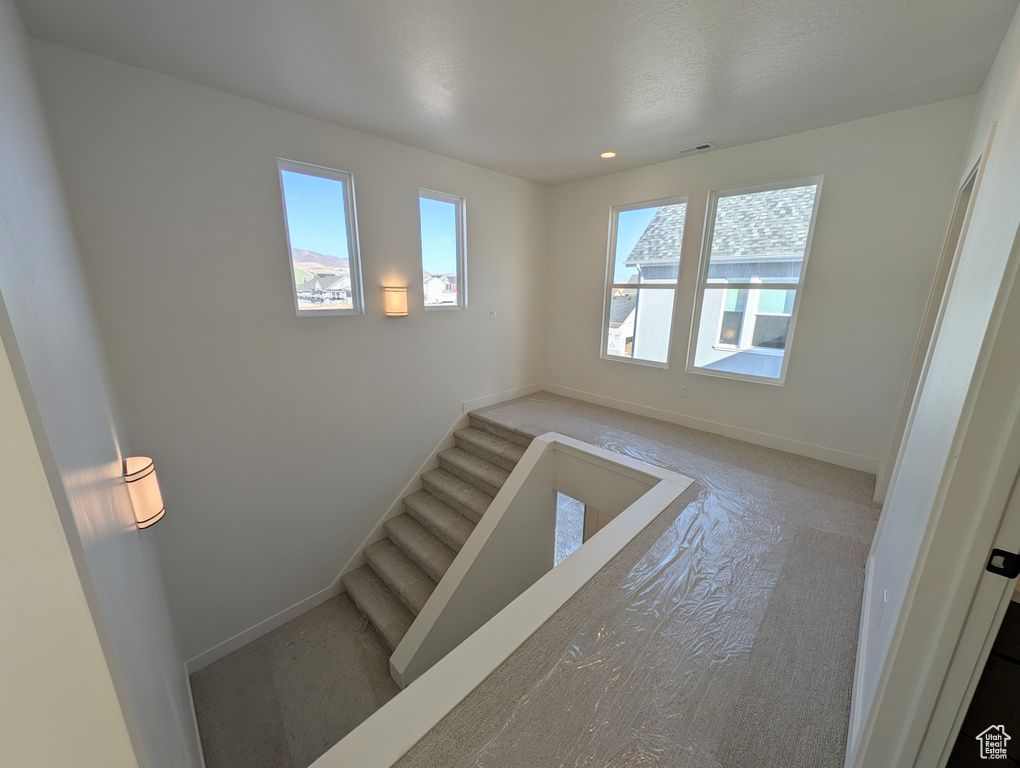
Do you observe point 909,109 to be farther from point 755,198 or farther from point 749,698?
point 749,698

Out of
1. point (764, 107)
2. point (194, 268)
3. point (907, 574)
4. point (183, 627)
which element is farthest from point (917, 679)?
point (183, 627)

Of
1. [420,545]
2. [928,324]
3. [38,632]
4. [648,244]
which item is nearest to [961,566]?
[38,632]

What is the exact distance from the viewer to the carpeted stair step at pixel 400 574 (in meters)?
2.88

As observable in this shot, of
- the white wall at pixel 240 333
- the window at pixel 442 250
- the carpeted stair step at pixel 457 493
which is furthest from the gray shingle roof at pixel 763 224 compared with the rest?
the carpeted stair step at pixel 457 493

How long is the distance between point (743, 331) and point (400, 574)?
12.1 feet

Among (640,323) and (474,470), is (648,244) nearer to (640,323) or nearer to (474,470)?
(640,323)

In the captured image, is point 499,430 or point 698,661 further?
point 499,430

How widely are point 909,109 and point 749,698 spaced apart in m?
3.56

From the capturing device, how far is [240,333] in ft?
8.14

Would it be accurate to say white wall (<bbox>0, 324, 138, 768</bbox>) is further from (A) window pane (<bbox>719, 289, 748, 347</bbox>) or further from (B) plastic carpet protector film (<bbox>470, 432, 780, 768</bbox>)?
(A) window pane (<bbox>719, 289, 748, 347</bbox>)

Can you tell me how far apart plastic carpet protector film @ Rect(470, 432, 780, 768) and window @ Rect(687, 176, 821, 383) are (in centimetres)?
182

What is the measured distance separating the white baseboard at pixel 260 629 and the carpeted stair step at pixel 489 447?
1666 millimetres

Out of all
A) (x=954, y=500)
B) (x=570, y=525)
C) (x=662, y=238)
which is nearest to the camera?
(x=954, y=500)

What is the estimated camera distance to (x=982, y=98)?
203 centimetres
